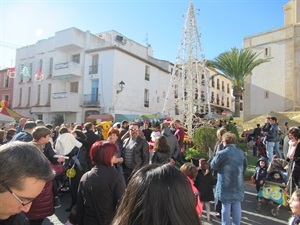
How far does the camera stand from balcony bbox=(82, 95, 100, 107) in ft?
85.0

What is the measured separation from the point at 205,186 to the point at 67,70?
24.1m

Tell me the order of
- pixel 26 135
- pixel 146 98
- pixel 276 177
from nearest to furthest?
pixel 26 135
pixel 276 177
pixel 146 98

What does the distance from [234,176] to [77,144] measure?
366 centimetres

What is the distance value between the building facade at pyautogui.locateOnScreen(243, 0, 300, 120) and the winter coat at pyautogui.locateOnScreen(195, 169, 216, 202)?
82.5 feet

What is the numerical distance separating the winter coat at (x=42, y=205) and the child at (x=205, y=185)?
3.14m

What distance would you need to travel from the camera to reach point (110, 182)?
3170 mm

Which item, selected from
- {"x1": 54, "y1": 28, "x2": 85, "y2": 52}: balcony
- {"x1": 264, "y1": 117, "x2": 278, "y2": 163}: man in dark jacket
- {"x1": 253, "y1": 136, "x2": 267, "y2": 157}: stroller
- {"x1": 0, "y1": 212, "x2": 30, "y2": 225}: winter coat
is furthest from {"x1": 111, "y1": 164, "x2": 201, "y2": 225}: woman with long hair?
{"x1": 54, "y1": 28, "x2": 85, "y2": 52}: balcony

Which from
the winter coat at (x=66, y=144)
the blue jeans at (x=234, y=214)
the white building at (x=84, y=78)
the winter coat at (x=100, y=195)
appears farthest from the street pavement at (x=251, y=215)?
the white building at (x=84, y=78)

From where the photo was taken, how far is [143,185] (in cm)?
129

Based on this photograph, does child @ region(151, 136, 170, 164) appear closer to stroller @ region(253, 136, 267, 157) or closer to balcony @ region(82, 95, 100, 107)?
stroller @ region(253, 136, 267, 157)

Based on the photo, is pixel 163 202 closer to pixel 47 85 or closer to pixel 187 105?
pixel 187 105

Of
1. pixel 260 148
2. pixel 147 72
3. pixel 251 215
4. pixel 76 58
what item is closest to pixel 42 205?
pixel 251 215

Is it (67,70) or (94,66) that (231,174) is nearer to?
(94,66)

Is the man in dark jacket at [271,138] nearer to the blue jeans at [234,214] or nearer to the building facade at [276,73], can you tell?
the blue jeans at [234,214]
